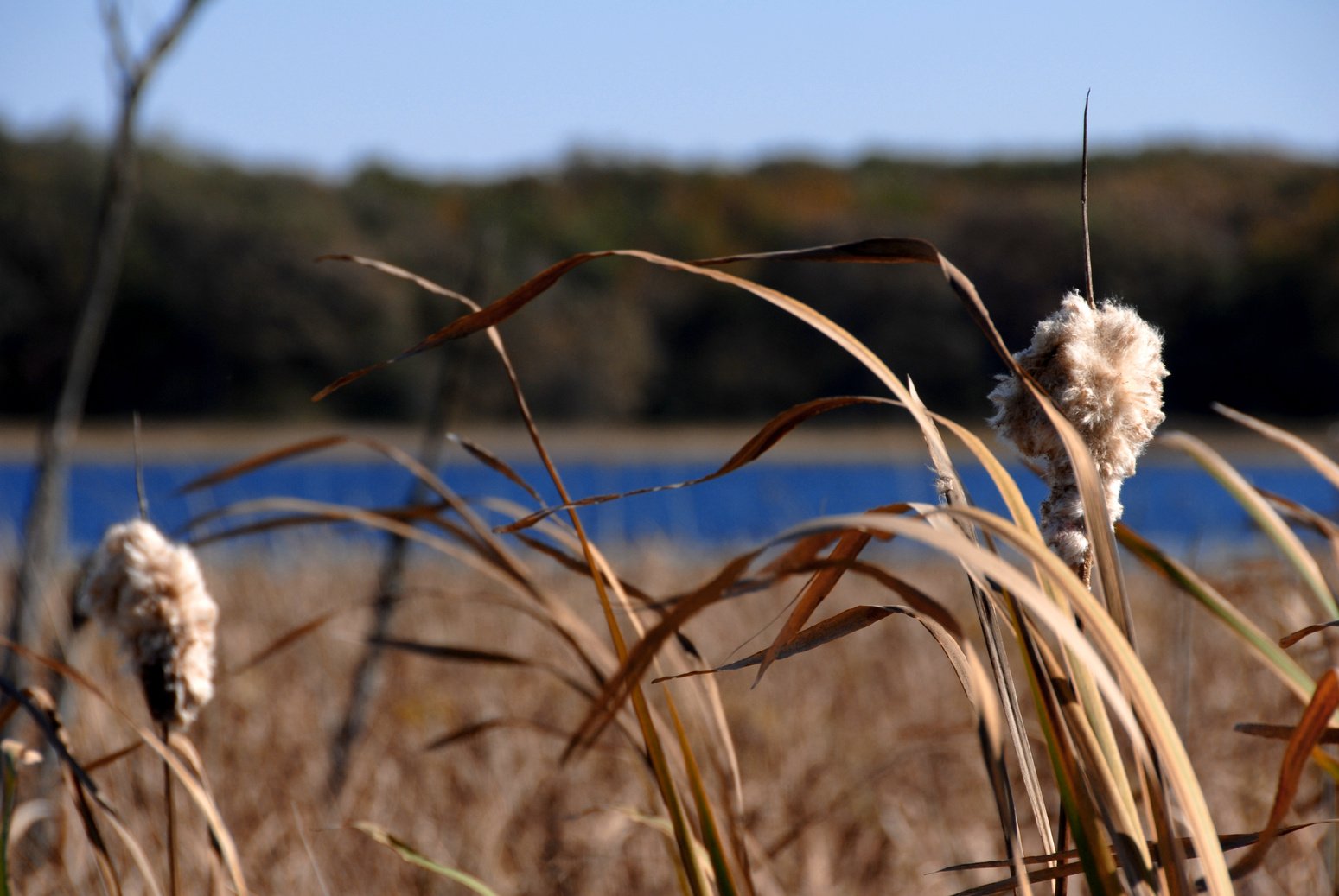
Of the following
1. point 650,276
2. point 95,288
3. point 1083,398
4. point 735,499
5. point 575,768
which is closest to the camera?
point 1083,398

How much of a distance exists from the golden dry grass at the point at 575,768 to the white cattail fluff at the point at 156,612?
135 millimetres

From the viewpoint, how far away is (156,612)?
1.90 ft

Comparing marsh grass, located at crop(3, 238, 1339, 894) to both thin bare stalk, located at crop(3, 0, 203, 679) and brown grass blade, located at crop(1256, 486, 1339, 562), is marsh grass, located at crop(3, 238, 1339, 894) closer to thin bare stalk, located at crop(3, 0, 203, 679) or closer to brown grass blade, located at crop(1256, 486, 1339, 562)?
brown grass blade, located at crop(1256, 486, 1339, 562)

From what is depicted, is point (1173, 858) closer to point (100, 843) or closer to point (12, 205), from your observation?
point (100, 843)

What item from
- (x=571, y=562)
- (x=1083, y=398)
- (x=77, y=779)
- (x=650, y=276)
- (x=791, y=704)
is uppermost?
(x=1083, y=398)

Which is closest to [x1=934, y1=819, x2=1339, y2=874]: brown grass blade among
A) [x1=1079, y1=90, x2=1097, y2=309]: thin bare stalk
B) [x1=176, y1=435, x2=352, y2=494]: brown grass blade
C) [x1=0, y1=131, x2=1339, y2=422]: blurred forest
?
[x1=1079, y1=90, x2=1097, y2=309]: thin bare stalk

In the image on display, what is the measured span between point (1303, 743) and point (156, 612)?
52cm

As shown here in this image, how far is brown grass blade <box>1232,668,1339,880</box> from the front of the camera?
1.34 ft

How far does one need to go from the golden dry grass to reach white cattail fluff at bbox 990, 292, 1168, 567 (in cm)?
35

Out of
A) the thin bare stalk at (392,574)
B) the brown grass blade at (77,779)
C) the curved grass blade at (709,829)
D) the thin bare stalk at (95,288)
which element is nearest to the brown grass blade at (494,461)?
the curved grass blade at (709,829)

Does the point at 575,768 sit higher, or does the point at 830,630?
the point at 830,630

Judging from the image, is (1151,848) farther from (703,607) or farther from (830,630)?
(703,607)

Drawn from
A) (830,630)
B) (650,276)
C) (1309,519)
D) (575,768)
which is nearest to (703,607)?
(830,630)

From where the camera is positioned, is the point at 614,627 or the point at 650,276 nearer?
the point at 614,627
